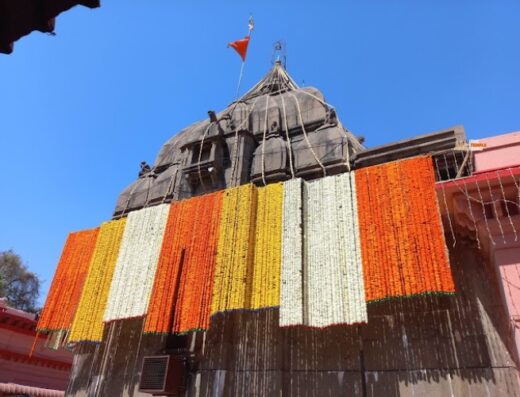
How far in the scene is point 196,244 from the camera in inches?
343

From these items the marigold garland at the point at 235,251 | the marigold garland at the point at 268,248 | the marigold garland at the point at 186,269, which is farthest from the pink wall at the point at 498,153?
the marigold garland at the point at 186,269

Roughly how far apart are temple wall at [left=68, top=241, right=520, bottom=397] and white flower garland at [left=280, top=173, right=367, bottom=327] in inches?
36.4

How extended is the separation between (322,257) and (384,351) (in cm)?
195

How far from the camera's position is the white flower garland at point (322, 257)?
685 cm

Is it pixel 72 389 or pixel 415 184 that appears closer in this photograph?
pixel 415 184

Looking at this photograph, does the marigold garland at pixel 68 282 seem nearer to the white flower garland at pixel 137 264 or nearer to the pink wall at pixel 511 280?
the white flower garland at pixel 137 264

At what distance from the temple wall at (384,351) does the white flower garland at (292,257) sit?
1137 mm

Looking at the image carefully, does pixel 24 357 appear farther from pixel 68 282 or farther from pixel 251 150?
pixel 251 150

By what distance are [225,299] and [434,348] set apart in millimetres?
3729

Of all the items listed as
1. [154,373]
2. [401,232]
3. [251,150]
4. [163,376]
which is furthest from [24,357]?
[401,232]

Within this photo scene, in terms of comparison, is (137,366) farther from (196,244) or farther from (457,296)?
(457,296)

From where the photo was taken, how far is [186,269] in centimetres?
849

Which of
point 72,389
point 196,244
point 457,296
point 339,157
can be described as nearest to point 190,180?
point 196,244

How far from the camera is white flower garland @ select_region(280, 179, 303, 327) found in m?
6.98
